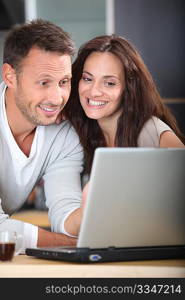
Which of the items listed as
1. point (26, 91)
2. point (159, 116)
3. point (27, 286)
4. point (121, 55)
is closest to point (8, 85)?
point (26, 91)

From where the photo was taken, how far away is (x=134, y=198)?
1398mm

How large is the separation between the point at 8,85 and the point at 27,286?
920 mm

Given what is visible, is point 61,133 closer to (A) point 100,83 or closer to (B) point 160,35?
(A) point 100,83

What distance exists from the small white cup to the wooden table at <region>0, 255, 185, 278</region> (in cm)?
5

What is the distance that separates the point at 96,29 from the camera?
393 centimetres

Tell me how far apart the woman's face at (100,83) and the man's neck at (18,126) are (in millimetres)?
208

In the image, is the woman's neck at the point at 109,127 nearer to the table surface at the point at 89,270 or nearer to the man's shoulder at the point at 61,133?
the man's shoulder at the point at 61,133

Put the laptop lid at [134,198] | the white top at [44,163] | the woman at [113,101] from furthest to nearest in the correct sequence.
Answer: the woman at [113,101] → the white top at [44,163] → the laptop lid at [134,198]

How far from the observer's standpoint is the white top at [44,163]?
2086mm

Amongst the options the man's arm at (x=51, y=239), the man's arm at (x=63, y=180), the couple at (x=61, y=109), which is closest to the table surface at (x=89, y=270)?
the man's arm at (x=51, y=239)

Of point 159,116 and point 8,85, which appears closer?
point 8,85

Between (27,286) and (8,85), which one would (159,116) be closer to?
(8,85)

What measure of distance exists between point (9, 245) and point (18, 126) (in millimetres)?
781

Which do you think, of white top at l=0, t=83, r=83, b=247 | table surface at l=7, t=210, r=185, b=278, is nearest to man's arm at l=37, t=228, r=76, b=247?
white top at l=0, t=83, r=83, b=247
